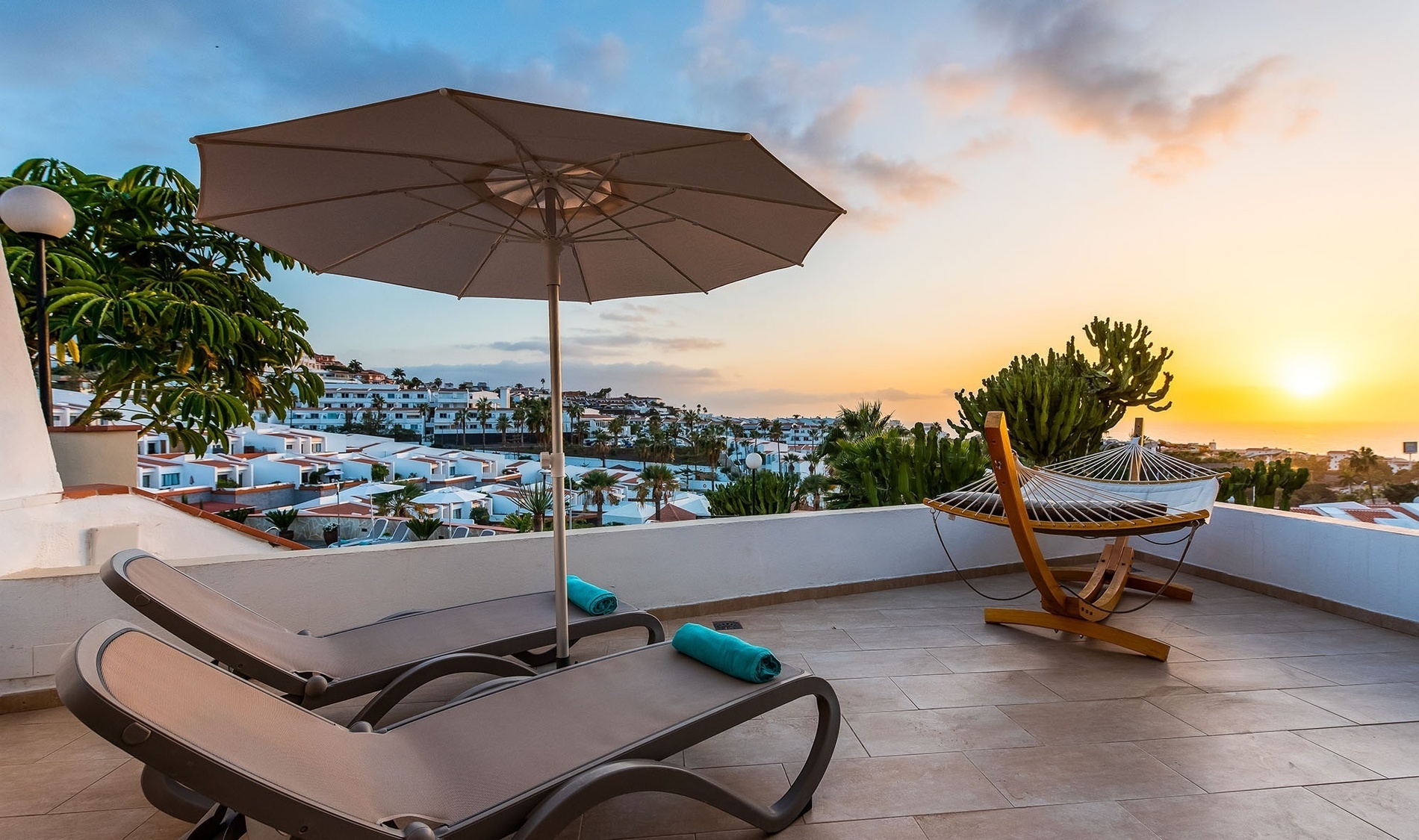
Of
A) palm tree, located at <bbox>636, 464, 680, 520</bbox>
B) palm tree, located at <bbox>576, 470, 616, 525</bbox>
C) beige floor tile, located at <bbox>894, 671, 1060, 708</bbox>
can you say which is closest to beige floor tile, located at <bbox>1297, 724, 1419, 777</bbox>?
beige floor tile, located at <bbox>894, 671, 1060, 708</bbox>

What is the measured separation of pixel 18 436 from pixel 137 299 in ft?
17.5

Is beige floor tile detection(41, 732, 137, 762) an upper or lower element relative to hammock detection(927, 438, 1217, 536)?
lower

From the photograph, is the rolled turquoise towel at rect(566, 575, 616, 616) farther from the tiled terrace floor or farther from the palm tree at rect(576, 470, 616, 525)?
the palm tree at rect(576, 470, 616, 525)

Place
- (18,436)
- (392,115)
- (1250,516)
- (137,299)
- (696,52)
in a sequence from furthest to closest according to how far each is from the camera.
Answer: (696,52)
(137,299)
(1250,516)
(18,436)
(392,115)

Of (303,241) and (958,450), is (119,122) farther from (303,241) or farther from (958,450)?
(958,450)

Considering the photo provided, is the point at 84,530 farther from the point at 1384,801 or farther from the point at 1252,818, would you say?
the point at 1384,801

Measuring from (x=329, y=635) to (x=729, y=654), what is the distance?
1.88 meters

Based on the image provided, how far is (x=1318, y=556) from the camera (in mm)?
4262

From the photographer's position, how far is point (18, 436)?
3.44m

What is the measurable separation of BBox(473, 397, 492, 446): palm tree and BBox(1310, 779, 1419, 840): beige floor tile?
3893 centimetres

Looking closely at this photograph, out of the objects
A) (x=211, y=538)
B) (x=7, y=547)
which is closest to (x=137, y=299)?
(x=211, y=538)

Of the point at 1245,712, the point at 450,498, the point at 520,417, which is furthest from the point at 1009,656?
the point at 520,417

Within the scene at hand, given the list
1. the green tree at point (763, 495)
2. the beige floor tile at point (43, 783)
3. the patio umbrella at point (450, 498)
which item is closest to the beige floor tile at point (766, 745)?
the beige floor tile at point (43, 783)

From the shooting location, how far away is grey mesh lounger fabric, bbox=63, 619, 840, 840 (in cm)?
126
